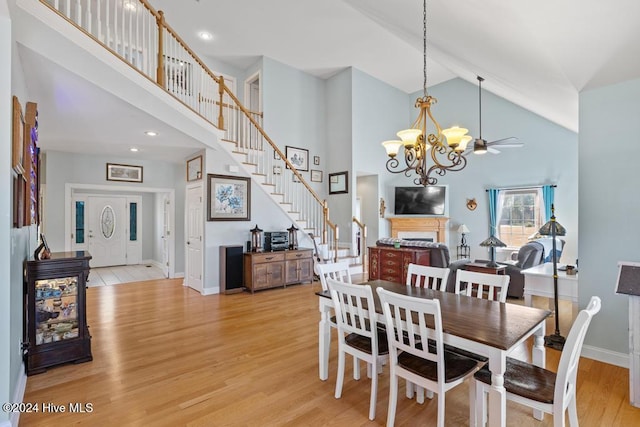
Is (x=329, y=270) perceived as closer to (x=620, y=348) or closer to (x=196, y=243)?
(x=620, y=348)

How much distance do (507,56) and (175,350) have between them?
4.53 m

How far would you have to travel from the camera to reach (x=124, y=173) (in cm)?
678

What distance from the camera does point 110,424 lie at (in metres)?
2.12

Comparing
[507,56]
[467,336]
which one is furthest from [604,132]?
[467,336]

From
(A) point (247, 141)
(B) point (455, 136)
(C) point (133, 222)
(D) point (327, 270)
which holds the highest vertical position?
(A) point (247, 141)

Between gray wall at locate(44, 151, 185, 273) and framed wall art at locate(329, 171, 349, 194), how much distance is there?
11.5 feet

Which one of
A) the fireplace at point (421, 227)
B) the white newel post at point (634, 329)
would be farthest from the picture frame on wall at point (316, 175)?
the white newel post at point (634, 329)

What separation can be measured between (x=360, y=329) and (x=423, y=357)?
500mm

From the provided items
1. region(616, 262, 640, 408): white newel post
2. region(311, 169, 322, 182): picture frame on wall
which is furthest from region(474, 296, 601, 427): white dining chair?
region(311, 169, 322, 182): picture frame on wall

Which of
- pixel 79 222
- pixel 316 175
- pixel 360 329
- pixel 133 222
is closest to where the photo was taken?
pixel 360 329

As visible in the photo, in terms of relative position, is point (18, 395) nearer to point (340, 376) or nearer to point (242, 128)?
point (340, 376)

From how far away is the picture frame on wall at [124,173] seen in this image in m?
6.64

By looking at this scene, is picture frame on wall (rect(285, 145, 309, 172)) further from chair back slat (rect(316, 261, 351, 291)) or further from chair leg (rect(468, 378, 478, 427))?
chair leg (rect(468, 378, 478, 427))

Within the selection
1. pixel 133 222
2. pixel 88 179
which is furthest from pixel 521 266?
pixel 133 222
